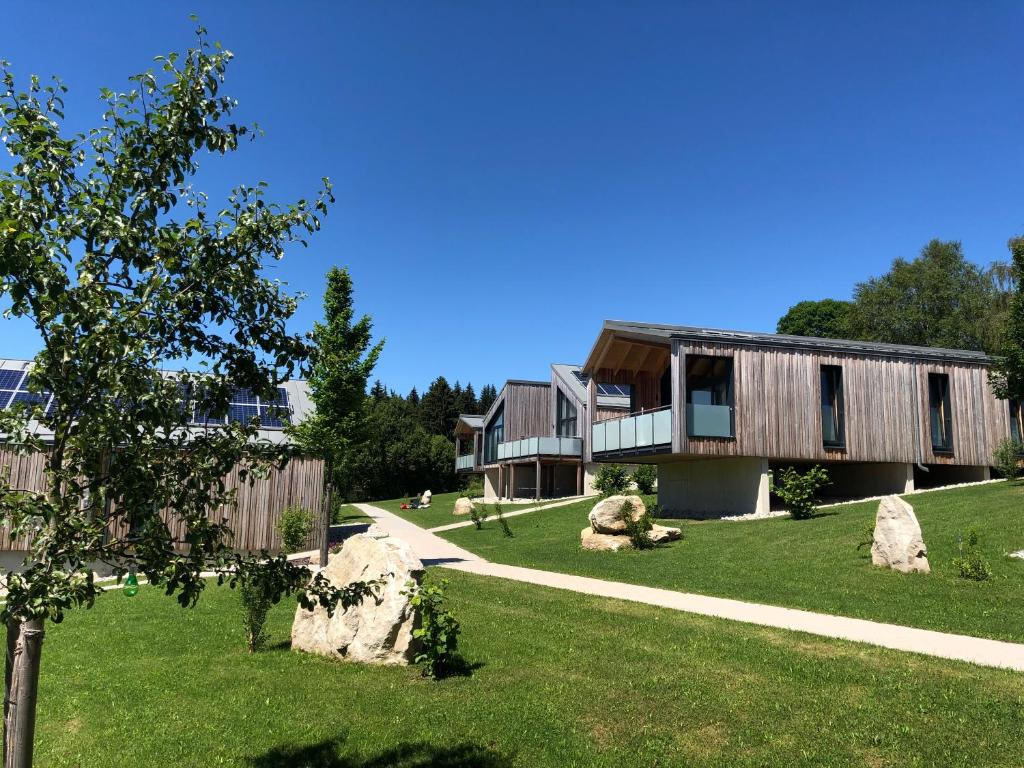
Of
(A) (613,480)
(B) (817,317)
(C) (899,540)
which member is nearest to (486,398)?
(B) (817,317)

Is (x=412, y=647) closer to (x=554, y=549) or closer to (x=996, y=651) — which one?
(x=996, y=651)

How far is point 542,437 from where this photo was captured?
39125mm

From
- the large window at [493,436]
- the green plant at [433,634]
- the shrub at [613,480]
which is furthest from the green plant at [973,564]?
the large window at [493,436]

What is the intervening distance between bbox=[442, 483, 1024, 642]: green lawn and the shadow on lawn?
21.8 ft

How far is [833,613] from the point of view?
10.1 metres

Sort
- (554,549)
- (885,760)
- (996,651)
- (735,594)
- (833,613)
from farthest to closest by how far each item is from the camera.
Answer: (554,549)
(735,594)
(833,613)
(996,651)
(885,760)

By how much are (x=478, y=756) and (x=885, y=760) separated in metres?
2.83

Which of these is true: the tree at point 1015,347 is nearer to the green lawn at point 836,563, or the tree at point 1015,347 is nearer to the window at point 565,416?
the green lawn at point 836,563

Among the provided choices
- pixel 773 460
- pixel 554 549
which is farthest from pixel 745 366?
pixel 554 549

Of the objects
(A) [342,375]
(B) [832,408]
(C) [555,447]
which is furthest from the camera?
(C) [555,447]

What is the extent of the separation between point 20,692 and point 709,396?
22589 mm

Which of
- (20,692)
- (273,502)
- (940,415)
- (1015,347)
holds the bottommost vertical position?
(20,692)

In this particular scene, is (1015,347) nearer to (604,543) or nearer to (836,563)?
(836,563)

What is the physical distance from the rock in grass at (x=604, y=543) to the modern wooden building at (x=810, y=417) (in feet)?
18.7
